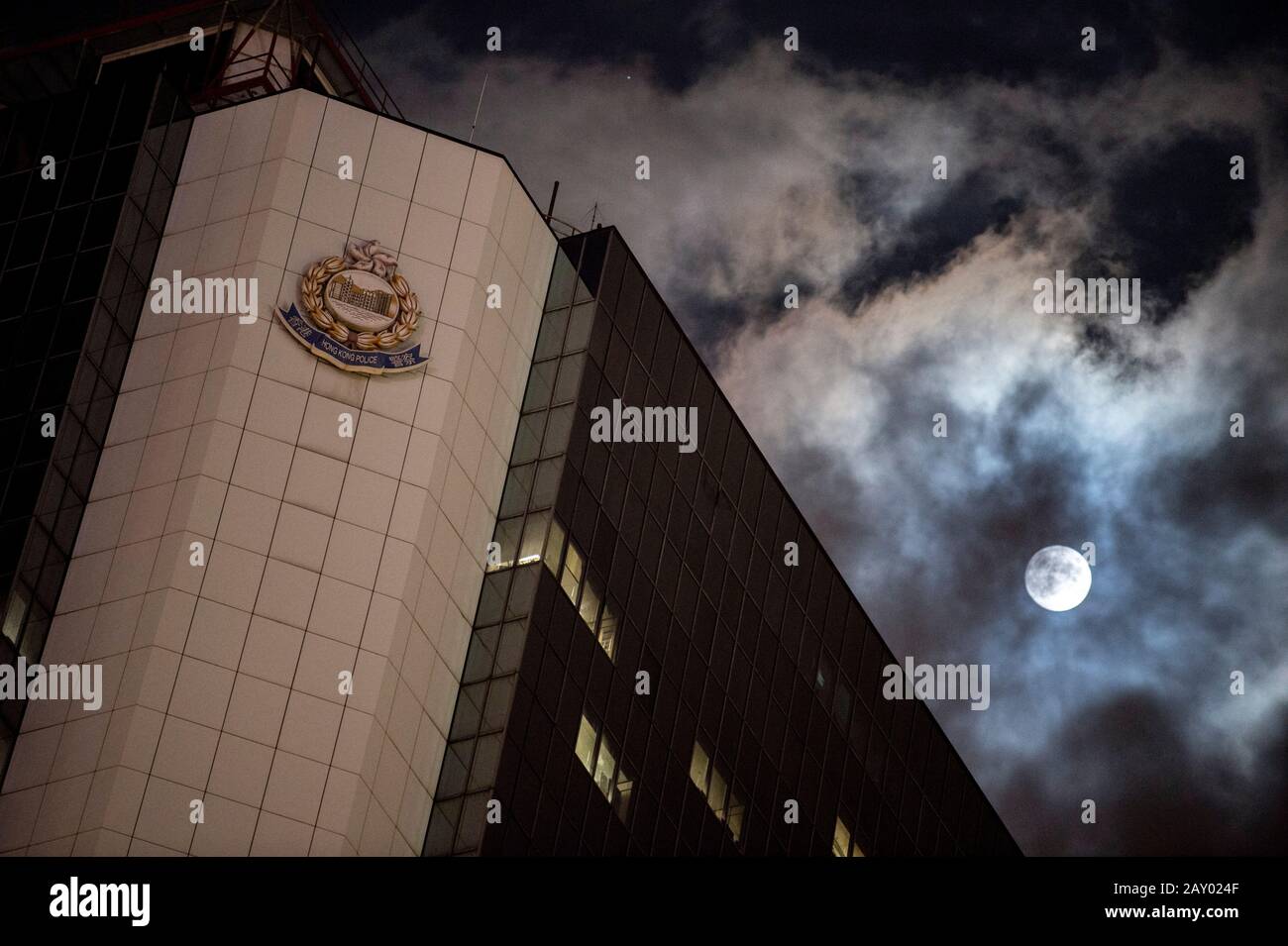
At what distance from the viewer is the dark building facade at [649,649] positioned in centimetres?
5366

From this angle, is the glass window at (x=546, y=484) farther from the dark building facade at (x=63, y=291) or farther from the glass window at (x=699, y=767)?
the dark building facade at (x=63, y=291)

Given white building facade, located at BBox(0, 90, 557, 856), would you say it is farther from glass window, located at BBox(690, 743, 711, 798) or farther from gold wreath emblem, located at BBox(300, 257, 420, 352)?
glass window, located at BBox(690, 743, 711, 798)

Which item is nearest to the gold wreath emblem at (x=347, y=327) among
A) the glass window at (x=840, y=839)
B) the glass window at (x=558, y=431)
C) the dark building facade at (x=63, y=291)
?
the dark building facade at (x=63, y=291)

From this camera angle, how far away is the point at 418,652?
51344 millimetres

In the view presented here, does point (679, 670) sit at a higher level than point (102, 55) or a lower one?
lower

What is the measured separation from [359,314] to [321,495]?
6.29 metres

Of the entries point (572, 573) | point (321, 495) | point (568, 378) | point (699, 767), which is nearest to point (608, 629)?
point (572, 573)

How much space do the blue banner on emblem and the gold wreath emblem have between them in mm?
192

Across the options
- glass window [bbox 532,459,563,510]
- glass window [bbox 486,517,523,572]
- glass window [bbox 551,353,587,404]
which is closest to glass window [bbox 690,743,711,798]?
glass window [bbox 486,517,523,572]

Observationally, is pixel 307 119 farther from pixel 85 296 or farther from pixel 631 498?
pixel 631 498

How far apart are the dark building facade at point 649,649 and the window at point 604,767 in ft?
0.27
